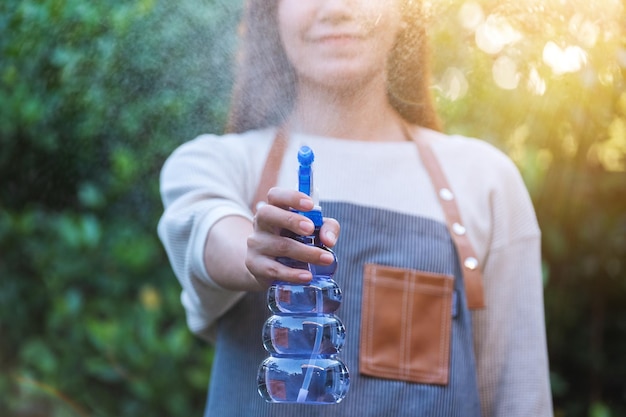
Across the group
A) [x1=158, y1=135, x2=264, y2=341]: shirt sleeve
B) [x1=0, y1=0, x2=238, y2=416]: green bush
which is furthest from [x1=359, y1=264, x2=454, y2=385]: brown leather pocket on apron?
[x1=0, y1=0, x2=238, y2=416]: green bush

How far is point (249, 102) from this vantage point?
1050 millimetres

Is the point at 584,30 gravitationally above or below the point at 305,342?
above

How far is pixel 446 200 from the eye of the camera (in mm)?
1120

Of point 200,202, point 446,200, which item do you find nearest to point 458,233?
point 446,200

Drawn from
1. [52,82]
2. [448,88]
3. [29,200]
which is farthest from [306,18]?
[29,200]

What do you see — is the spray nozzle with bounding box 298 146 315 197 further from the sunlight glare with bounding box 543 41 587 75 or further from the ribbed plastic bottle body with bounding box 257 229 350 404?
the sunlight glare with bounding box 543 41 587 75

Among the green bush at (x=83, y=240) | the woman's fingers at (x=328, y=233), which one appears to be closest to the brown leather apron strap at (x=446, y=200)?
the woman's fingers at (x=328, y=233)

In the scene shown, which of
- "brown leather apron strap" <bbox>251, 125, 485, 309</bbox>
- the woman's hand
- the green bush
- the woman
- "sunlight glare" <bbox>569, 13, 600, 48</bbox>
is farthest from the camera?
the green bush

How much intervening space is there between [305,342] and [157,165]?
118 cm

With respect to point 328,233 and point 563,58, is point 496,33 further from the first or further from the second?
point 328,233

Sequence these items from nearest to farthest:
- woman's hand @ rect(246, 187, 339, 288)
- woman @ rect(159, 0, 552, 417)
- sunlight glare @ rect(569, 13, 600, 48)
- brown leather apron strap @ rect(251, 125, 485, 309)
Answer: woman's hand @ rect(246, 187, 339, 288) → woman @ rect(159, 0, 552, 417) → brown leather apron strap @ rect(251, 125, 485, 309) → sunlight glare @ rect(569, 13, 600, 48)

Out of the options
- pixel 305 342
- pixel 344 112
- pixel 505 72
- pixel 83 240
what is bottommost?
pixel 305 342

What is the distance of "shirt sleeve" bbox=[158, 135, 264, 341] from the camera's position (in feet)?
3.44

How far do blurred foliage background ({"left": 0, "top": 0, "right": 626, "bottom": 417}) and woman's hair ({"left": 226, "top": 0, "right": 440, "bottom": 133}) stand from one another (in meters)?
0.03
